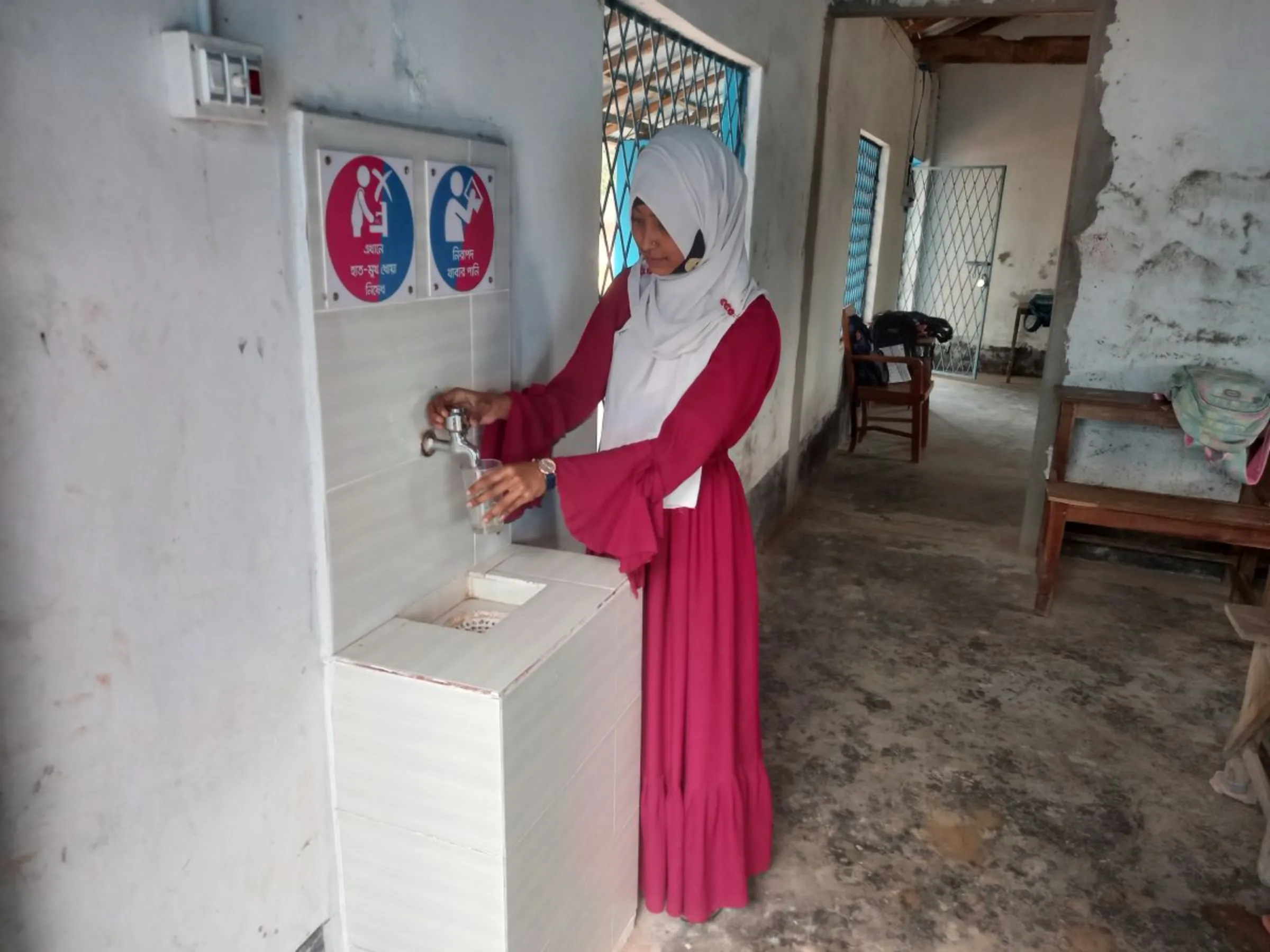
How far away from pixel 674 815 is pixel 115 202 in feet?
4.67

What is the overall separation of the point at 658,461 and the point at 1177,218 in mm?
3094

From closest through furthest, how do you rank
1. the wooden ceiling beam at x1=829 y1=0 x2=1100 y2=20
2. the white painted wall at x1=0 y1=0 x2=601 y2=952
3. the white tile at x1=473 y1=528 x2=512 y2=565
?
the white painted wall at x1=0 y1=0 x2=601 y2=952 → the white tile at x1=473 y1=528 x2=512 y2=565 → the wooden ceiling beam at x1=829 y1=0 x2=1100 y2=20

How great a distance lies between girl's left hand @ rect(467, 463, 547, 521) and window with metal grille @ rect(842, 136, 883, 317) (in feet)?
14.5

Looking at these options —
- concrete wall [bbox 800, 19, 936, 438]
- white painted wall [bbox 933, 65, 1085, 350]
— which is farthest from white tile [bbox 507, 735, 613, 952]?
white painted wall [bbox 933, 65, 1085, 350]

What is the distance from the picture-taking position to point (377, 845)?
51.3 inches

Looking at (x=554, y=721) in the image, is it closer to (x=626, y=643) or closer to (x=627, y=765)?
(x=626, y=643)

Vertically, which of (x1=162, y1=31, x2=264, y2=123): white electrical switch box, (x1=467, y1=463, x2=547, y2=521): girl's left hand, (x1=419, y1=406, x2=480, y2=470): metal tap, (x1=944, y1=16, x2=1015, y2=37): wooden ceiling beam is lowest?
(x1=467, y1=463, x2=547, y2=521): girl's left hand

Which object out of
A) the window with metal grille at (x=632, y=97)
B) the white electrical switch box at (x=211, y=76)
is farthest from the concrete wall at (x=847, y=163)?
the white electrical switch box at (x=211, y=76)

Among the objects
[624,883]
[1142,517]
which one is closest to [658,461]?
[624,883]

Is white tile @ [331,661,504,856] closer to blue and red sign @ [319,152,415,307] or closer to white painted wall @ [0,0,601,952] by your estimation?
white painted wall @ [0,0,601,952]

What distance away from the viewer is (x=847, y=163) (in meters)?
4.84

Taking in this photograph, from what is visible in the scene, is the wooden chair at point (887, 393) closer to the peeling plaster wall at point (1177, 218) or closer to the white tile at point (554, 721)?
the peeling plaster wall at point (1177, 218)

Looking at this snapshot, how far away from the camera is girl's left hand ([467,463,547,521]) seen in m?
1.32

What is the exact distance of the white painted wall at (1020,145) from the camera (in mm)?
8039
